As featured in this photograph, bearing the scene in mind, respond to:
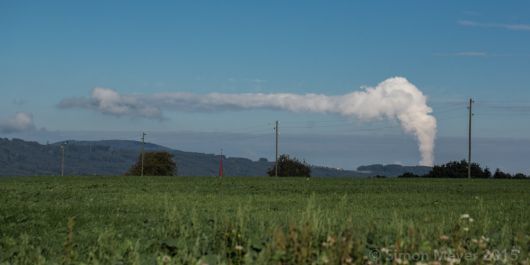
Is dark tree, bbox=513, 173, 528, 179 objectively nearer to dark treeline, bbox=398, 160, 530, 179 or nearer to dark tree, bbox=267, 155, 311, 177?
dark treeline, bbox=398, 160, 530, 179

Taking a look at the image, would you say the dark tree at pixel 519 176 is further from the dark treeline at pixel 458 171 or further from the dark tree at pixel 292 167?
the dark tree at pixel 292 167

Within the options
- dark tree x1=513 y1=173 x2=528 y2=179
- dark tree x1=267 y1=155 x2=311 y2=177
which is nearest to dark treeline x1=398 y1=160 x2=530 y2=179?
dark tree x1=513 y1=173 x2=528 y2=179

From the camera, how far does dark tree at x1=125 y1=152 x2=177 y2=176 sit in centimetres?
12656

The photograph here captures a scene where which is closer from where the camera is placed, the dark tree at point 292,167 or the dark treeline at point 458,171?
the dark treeline at point 458,171

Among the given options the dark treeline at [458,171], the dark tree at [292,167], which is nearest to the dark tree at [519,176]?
the dark treeline at [458,171]

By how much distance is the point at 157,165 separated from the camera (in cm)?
12700

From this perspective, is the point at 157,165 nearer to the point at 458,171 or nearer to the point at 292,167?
the point at 292,167

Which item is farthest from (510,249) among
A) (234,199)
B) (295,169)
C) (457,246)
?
(295,169)

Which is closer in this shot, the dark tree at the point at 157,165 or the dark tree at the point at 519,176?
the dark tree at the point at 519,176

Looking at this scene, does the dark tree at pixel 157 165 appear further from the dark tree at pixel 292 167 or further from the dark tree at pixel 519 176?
the dark tree at pixel 519 176

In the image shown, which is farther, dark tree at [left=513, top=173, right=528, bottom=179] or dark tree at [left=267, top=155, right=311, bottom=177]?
dark tree at [left=267, top=155, right=311, bottom=177]

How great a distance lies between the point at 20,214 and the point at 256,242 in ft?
31.7

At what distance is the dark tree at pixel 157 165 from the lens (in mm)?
126562

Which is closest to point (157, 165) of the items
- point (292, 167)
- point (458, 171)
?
point (292, 167)
